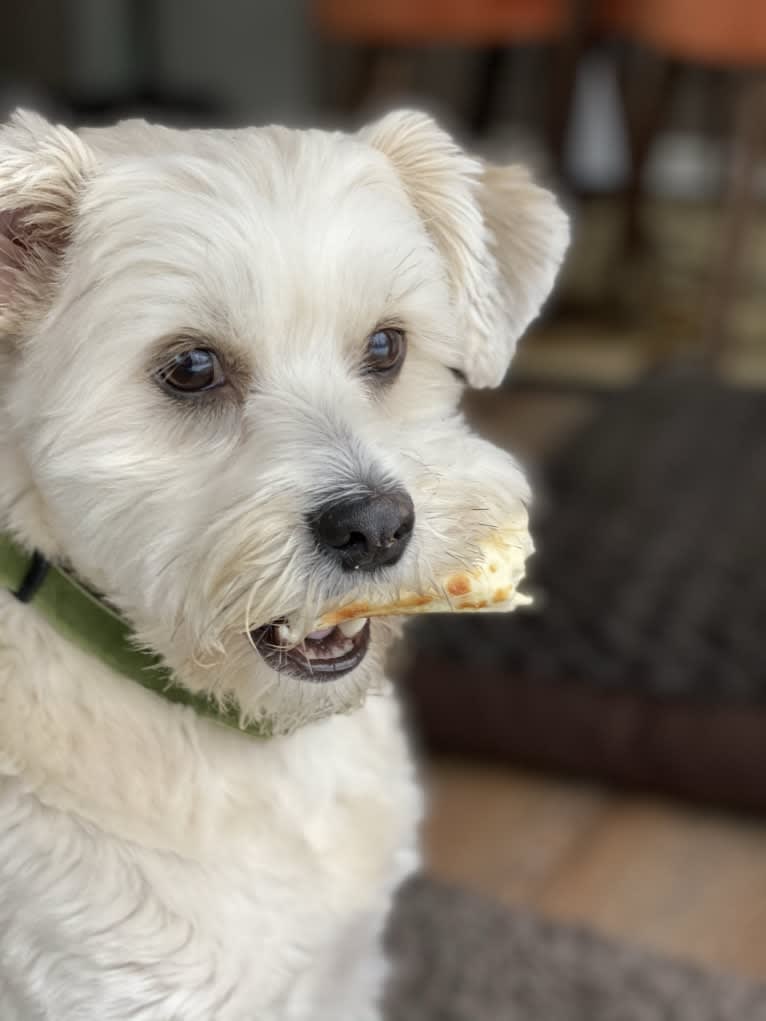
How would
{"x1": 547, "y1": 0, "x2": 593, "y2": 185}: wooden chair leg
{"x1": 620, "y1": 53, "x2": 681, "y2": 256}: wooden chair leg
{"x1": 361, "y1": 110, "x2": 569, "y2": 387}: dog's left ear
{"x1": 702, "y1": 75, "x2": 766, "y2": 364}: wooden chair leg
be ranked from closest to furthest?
{"x1": 361, "y1": 110, "x2": 569, "y2": 387}: dog's left ear → {"x1": 702, "y1": 75, "x2": 766, "y2": 364}: wooden chair leg → {"x1": 547, "y1": 0, "x2": 593, "y2": 185}: wooden chair leg → {"x1": 620, "y1": 53, "x2": 681, "y2": 256}: wooden chair leg

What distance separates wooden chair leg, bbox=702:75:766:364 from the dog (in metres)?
2.34

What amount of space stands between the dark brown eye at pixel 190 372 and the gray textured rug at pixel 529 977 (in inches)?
35.6

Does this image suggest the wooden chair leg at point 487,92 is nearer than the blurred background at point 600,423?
No

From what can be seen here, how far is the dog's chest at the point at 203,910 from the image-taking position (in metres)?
1.08

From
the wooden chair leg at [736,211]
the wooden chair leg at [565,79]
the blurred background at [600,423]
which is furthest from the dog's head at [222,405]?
the wooden chair leg at [565,79]

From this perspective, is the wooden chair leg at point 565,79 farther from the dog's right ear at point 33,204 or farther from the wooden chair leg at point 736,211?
the dog's right ear at point 33,204

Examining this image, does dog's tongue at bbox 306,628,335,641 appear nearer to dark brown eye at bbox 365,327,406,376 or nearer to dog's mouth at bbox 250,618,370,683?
dog's mouth at bbox 250,618,370,683

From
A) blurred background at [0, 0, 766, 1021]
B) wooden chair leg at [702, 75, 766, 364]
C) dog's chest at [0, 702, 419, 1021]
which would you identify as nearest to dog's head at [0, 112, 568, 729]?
dog's chest at [0, 702, 419, 1021]

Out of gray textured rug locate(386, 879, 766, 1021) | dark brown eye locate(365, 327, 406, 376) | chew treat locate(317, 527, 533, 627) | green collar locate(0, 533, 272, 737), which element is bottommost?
gray textured rug locate(386, 879, 766, 1021)

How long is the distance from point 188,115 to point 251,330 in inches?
142

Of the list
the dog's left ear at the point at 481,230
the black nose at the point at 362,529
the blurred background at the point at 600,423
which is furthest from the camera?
the blurred background at the point at 600,423

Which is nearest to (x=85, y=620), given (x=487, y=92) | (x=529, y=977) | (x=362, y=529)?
(x=362, y=529)

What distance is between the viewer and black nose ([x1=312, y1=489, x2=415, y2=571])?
100 cm

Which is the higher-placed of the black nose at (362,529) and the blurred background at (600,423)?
the black nose at (362,529)
